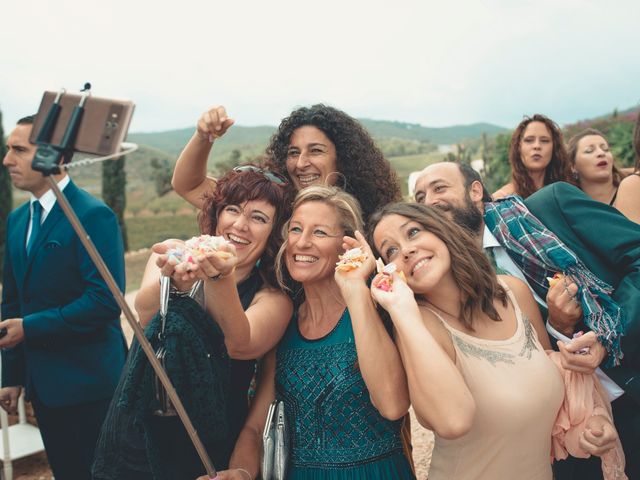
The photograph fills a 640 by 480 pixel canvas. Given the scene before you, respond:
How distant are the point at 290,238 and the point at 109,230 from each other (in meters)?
1.59

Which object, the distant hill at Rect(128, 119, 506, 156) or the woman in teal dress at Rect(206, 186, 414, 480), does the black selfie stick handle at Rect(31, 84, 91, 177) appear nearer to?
the woman in teal dress at Rect(206, 186, 414, 480)

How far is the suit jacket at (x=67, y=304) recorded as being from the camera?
3420 millimetres

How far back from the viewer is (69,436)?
3.60 m

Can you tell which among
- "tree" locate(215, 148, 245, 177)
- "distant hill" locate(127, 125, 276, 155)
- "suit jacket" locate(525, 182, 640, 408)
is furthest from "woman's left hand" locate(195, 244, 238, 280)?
"distant hill" locate(127, 125, 276, 155)

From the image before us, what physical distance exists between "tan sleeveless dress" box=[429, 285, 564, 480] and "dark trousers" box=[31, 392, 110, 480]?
8.17 ft

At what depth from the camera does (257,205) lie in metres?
2.76

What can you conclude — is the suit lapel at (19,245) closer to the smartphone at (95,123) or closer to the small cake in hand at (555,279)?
the smartphone at (95,123)

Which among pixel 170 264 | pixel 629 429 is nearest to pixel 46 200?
pixel 170 264

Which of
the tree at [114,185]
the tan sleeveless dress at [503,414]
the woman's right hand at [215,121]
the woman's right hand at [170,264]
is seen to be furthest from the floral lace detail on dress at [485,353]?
the tree at [114,185]

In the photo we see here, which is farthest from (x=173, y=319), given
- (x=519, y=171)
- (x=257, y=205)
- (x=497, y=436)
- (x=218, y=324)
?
(x=519, y=171)

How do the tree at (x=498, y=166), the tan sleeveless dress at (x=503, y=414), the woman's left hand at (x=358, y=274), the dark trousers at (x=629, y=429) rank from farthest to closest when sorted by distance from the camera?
1. the tree at (x=498, y=166)
2. the dark trousers at (x=629, y=429)
3. the woman's left hand at (x=358, y=274)
4. the tan sleeveless dress at (x=503, y=414)

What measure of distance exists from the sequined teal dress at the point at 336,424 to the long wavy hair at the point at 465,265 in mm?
504

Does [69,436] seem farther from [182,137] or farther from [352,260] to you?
[182,137]

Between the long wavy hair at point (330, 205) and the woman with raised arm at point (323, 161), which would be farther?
the woman with raised arm at point (323, 161)
